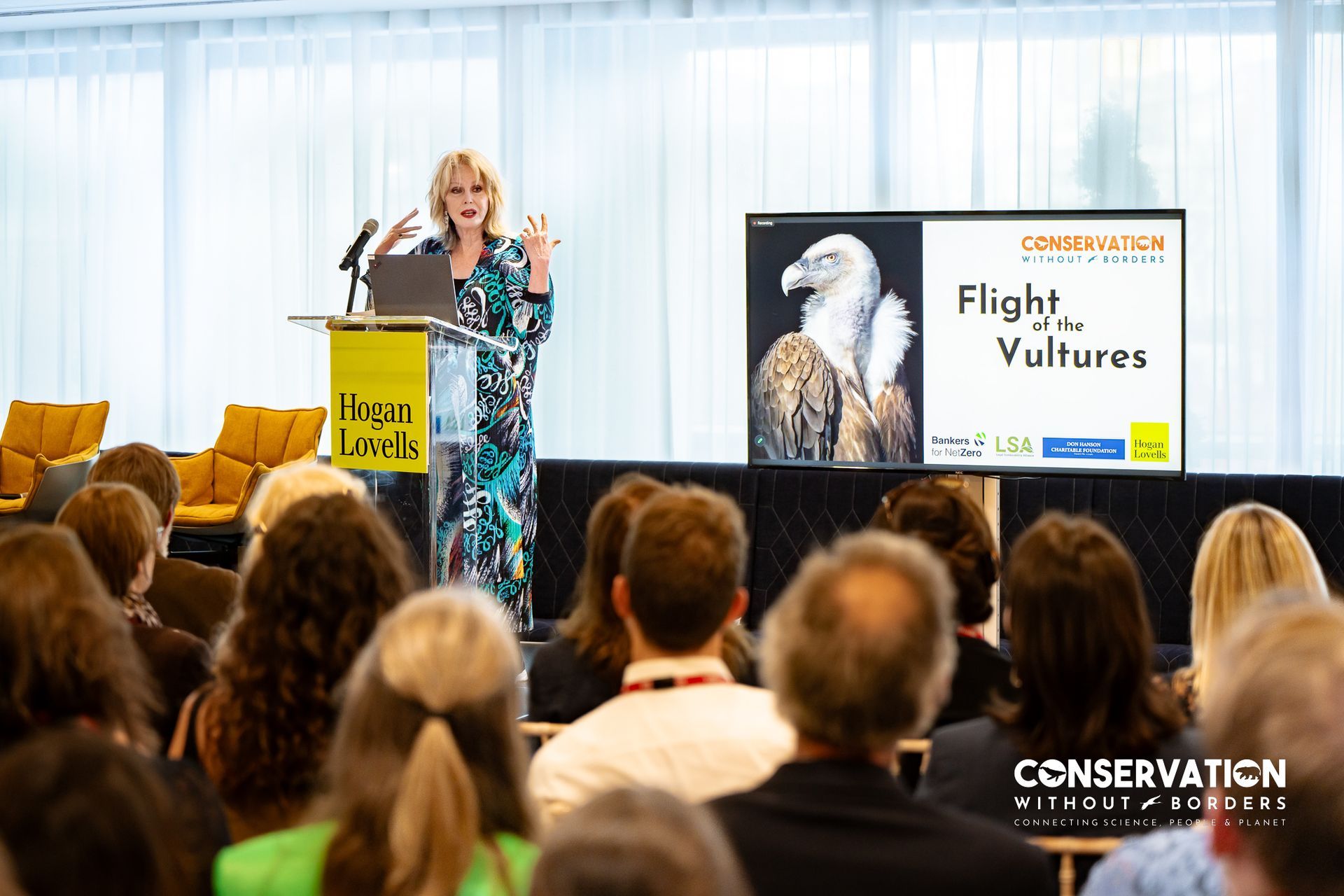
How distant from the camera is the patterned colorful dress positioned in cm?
422

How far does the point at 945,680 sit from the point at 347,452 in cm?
262

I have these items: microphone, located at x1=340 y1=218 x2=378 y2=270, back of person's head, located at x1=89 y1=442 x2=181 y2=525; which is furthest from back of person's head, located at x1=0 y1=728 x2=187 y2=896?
microphone, located at x1=340 y1=218 x2=378 y2=270

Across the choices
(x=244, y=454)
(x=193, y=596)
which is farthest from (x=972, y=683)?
(x=244, y=454)

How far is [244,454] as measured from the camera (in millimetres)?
6484

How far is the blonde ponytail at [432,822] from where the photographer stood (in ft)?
3.52

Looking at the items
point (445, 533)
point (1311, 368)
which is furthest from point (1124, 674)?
point (1311, 368)

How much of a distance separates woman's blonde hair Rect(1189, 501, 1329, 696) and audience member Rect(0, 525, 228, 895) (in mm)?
1506

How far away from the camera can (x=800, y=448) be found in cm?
450

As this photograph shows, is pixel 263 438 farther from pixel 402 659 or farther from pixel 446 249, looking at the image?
pixel 402 659

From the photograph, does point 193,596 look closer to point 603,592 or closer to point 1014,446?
point 603,592

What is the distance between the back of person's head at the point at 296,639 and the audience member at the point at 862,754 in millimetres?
668

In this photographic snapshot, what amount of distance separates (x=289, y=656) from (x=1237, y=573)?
1.50 meters

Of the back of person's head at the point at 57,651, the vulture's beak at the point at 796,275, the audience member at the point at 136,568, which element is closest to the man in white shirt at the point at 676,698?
the back of person's head at the point at 57,651

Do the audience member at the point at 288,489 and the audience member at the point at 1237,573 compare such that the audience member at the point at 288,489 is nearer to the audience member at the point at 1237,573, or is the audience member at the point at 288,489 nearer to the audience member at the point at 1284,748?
the audience member at the point at 1237,573
